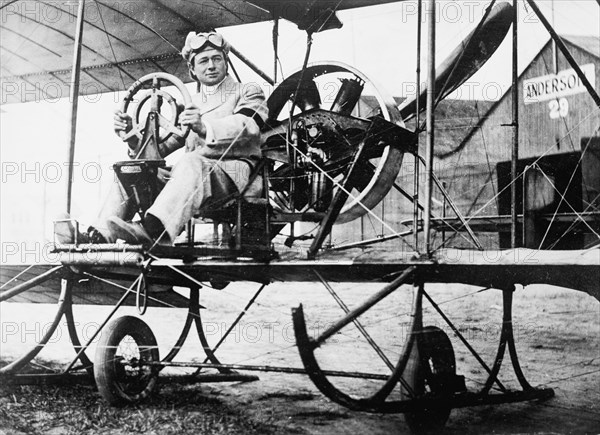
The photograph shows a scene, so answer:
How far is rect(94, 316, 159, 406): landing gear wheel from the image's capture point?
13.7ft

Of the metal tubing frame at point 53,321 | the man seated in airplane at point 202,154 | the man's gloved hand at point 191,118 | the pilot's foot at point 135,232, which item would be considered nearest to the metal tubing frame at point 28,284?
the metal tubing frame at point 53,321

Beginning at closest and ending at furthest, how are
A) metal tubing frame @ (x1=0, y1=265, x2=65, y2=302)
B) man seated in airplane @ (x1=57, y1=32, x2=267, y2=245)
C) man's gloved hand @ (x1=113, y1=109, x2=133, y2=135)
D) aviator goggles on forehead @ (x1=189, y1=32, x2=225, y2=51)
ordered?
man seated in airplane @ (x1=57, y1=32, x2=267, y2=245) < man's gloved hand @ (x1=113, y1=109, x2=133, y2=135) < aviator goggles on forehead @ (x1=189, y1=32, x2=225, y2=51) < metal tubing frame @ (x1=0, y1=265, x2=65, y2=302)

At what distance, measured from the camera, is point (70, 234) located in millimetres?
3979

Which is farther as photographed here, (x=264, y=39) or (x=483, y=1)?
(x=264, y=39)

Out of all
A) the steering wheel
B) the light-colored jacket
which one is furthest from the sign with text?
the steering wheel

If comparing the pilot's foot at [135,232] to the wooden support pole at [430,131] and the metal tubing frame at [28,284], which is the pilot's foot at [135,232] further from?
the wooden support pole at [430,131]

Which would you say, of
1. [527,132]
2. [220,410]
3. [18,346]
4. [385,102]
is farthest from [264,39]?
[527,132]

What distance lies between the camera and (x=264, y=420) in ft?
14.0

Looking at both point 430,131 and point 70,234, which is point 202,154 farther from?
point 430,131

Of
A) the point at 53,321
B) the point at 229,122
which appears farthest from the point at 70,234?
the point at 229,122

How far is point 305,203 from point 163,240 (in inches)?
64.3

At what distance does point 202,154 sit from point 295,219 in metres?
0.95

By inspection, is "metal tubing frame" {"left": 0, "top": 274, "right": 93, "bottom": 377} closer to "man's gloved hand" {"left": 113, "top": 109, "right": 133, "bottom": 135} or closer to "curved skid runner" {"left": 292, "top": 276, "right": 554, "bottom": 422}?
"man's gloved hand" {"left": 113, "top": 109, "right": 133, "bottom": 135}

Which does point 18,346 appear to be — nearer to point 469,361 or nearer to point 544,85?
point 469,361
